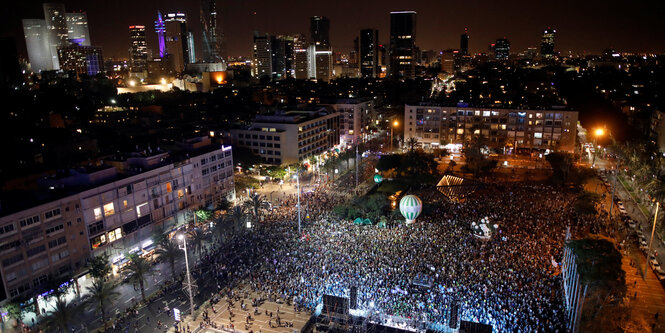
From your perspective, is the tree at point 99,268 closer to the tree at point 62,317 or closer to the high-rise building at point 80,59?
the tree at point 62,317

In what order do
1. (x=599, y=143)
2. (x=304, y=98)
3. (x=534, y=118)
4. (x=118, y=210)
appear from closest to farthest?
(x=118, y=210) → (x=534, y=118) → (x=599, y=143) → (x=304, y=98)

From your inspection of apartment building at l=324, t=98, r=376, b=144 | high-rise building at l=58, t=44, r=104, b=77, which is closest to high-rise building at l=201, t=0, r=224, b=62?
high-rise building at l=58, t=44, r=104, b=77

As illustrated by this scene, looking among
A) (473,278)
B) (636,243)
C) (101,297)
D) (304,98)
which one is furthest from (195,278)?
(304,98)

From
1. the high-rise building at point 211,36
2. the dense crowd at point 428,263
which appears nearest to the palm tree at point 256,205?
the dense crowd at point 428,263

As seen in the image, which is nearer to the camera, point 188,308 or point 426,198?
point 188,308

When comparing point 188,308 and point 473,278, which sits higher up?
point 473,278

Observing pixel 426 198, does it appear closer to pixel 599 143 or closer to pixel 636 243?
pixel 636 243

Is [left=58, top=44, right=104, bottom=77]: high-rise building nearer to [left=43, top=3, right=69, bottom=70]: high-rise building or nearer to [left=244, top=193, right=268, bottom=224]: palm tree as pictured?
[left=43, top=3, right=69, bottom=70]: high-rise building
